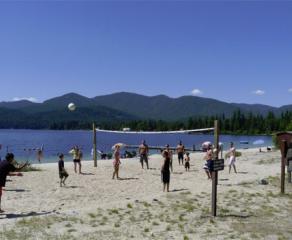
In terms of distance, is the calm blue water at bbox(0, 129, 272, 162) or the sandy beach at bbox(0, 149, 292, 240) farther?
the calm blue water at bbox(0, 129, 272, 162)

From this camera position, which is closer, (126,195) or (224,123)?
(126,195)

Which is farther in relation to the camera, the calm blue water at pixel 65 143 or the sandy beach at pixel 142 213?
the calm blue water at pixel 65 143

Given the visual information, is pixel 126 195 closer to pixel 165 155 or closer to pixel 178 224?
pixel 165 155

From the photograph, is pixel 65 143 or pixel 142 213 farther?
A: pixel 65 143

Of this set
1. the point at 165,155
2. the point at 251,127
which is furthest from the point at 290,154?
the point at 251,127

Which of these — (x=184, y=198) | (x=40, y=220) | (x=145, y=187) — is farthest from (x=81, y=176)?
(x=40, y=220)

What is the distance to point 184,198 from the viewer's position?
12391 millimetres

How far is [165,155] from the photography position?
49.3ft

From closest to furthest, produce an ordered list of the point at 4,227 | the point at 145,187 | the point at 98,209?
the point at 4,227, the point at 98,209, the point at 145,187

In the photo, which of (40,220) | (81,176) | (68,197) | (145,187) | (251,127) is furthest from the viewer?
(251,127)

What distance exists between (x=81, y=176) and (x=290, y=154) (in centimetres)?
929

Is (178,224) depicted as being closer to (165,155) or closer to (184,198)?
(184,198)

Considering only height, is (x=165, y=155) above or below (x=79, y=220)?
above

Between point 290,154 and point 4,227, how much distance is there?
10.5m
